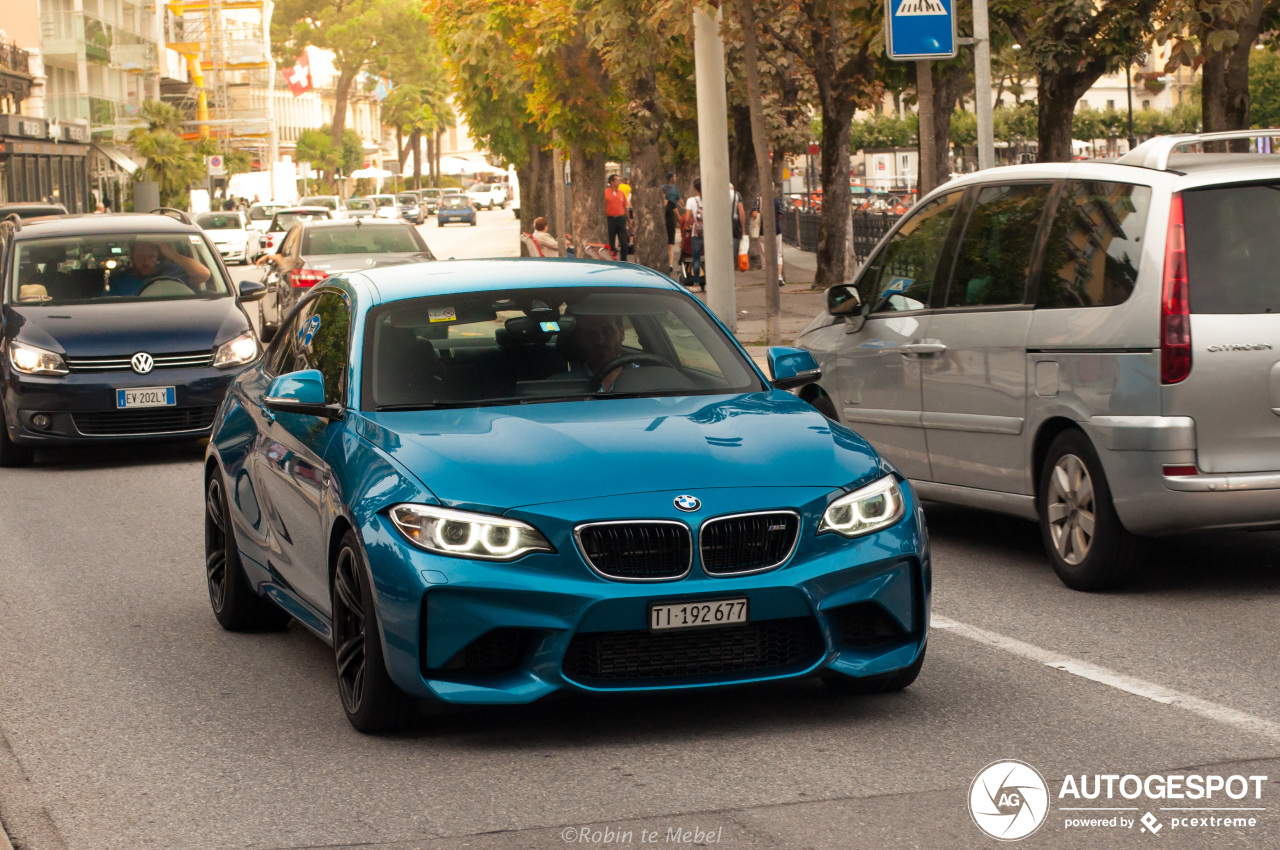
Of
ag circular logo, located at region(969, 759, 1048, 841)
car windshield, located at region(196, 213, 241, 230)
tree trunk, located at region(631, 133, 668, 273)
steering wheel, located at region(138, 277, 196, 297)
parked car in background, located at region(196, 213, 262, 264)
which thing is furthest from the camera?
car windshield, located at region(196, 213, 241, 230)

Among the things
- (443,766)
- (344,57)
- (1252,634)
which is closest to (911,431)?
(1252,634)

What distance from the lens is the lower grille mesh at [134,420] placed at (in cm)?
1341

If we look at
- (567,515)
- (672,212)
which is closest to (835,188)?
(672,212)

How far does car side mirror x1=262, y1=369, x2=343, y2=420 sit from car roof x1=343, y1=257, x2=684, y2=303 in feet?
1.58

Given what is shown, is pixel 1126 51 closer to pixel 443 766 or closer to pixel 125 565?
pixel 125 565

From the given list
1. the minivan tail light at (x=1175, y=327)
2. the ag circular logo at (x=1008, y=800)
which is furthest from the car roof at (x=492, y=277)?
the ag circular logo at (x=1008, y=800)

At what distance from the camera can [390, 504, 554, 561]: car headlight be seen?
5.38 metres

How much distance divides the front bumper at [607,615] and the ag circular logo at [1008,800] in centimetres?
66

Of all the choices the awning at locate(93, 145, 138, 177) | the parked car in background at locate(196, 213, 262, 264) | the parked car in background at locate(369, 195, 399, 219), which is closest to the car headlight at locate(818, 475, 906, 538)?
the parked car in background at locate(196, 213, 262, 264)

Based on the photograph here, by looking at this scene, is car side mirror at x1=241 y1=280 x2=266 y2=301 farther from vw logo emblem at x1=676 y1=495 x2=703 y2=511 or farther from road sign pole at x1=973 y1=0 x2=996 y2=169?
vw logo emblem at x1=676 y1=495 x2=703 y2=511

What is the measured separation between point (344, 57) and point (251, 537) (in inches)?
4848

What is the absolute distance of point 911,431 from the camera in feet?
30.5

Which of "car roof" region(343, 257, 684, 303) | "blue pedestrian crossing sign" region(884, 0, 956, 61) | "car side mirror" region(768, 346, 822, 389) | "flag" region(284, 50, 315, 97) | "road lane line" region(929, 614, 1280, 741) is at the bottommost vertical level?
"road lane line" region(929, 614, 1280, 741)

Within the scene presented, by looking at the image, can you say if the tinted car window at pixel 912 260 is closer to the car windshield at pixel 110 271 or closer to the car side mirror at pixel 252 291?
the car side mirror at pixel 252 291
